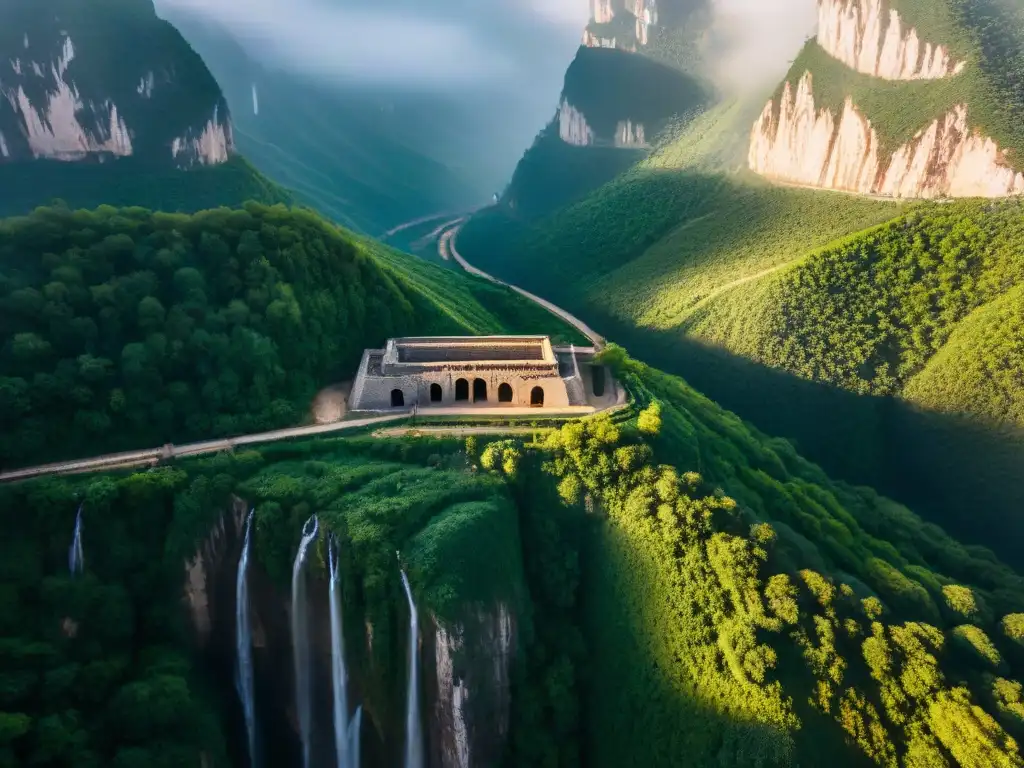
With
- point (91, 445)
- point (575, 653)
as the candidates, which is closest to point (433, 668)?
point (575, 653)

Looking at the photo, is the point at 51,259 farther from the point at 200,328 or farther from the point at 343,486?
the point at 343,486

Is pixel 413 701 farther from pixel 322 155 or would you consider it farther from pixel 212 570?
pixel 322 155

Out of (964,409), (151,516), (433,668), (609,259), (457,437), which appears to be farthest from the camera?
(609,259)

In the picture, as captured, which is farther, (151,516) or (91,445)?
(91,445)

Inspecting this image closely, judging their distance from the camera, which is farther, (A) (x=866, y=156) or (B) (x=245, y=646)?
(A) (x=866, y=156)

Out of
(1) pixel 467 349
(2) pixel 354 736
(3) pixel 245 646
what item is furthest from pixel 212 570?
(1) pixel 467 349

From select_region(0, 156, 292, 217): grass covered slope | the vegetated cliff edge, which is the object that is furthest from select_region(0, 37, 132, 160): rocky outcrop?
the vegetated cliff edge

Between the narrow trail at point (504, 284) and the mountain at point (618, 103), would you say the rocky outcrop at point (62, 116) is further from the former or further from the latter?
the mountain at point (618, 103)
